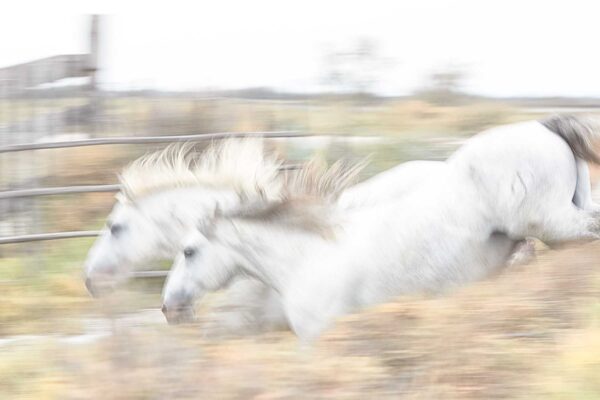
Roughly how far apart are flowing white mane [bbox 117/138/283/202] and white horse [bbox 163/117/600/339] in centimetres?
21

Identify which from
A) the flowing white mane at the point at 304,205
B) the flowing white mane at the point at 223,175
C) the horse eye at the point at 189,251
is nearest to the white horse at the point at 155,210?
the flowing white mane at the point at 223,175

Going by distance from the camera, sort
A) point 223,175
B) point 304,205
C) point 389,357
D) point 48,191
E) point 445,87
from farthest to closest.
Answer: point 445,87 < point 48,191 < point 223,175 < point 304,205 < point 389,357

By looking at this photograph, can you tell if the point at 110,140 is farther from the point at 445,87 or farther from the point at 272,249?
the point at 445,87

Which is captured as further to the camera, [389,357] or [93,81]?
[93,81]

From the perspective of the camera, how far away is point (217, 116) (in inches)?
398

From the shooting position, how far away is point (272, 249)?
20.2 feet

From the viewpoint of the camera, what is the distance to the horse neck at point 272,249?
6.13 meters

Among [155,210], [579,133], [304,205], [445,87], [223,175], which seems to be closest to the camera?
[579,133]

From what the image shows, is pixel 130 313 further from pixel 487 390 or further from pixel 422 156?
pixel 422 156

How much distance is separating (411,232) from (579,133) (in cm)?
104

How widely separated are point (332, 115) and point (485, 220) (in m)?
4.02

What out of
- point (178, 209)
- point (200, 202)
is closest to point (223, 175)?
point (200, 202)

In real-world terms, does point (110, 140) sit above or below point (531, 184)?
below

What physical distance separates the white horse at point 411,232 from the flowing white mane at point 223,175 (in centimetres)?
→ 21
